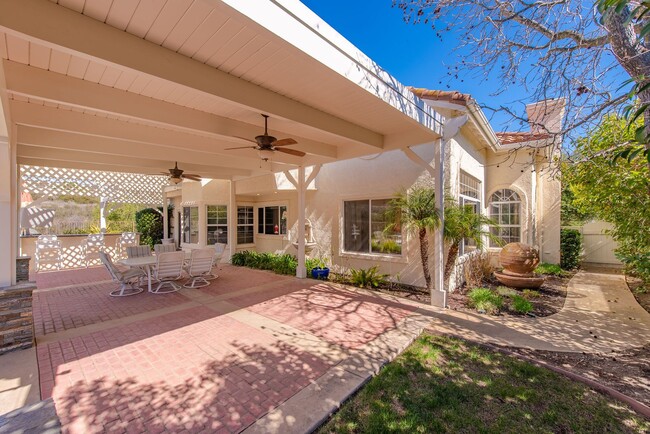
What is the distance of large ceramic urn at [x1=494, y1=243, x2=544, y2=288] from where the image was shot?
782 cm

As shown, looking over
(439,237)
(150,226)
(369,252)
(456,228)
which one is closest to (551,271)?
(456,228)

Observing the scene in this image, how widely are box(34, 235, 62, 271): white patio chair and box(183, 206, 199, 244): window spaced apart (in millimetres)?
4575

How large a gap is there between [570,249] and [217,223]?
1449cm

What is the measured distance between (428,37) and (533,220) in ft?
29.9

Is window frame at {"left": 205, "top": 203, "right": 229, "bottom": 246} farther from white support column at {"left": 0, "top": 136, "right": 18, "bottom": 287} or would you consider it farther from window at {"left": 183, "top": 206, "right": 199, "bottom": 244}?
white support column at {"left": 0, "top": 136, "right": 18, "bottom": 287}

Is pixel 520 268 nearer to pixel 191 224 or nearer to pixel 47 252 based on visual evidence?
pixel 191 224

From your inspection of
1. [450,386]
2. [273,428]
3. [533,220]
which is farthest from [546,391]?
[533,220]

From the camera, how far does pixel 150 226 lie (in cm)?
1609

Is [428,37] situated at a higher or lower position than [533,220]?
higher

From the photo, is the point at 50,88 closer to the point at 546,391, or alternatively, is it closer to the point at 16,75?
the point at 16,75

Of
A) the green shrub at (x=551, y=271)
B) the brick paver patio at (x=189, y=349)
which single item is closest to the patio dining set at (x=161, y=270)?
the brick paver patio at (x=189, y=349)

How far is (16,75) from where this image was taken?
11.7ft

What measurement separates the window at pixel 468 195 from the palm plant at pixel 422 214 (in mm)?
1808

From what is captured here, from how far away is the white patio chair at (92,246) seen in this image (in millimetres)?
11891
